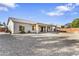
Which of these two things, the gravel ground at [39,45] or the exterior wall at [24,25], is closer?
the gravel ground at [39,45]

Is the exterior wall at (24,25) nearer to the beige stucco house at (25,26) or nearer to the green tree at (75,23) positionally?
the beige stucco house at (25,26)

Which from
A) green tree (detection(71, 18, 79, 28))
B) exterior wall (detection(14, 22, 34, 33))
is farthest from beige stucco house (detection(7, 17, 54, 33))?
green tree (detection(71, 18, 79, 28))

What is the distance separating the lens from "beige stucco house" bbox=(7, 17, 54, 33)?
3.28 metres

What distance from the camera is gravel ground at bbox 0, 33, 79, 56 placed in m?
3.19

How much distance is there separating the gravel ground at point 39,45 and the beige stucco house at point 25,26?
0.08 metres

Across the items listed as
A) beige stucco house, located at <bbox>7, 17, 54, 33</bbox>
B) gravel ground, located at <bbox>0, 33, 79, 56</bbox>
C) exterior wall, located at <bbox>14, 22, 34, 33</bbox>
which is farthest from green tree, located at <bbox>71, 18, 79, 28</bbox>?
exterior wall, located at <bbox>14, 22, 34, 33</bbox>

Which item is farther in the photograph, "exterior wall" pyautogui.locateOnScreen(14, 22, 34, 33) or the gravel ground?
"exterior wall" pyautogui.locateOnScreen(14, 22, 34, 33)

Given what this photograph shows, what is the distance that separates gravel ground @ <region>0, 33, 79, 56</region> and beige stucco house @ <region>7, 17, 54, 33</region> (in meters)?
0.08

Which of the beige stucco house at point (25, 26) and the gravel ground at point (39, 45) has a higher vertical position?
the beige stucco house at point (25, 26)

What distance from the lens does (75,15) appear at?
3189 millimetres

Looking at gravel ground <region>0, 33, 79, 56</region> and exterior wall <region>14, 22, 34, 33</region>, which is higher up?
exterior wall <region>14, 22, 34, 33</region>

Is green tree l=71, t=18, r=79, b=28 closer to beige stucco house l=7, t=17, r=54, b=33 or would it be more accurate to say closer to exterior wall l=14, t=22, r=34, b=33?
beige stucco house l=7, t=17, r=54, b=33

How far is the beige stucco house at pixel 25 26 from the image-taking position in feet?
10.8

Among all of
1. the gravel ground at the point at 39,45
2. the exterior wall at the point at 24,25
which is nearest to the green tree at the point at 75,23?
the gravel ground at the point at 39,45
